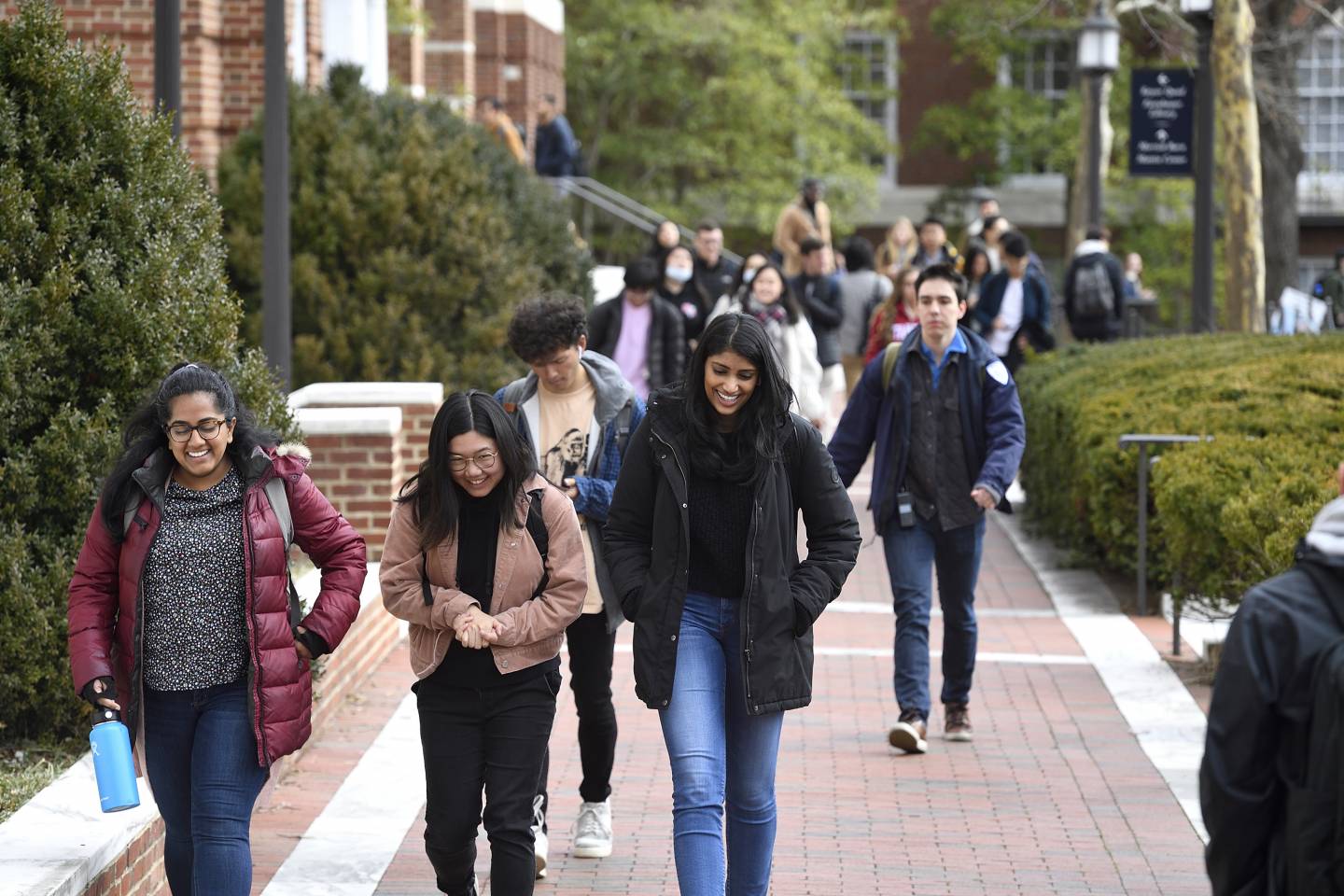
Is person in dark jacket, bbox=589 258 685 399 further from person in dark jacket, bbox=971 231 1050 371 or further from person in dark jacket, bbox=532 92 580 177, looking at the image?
person in dark jacket, bbox=532 92 580 177

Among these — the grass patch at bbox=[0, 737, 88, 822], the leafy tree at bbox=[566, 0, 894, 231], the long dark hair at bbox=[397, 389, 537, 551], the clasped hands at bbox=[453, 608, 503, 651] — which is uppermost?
the leafy tree at bbox=[566, 0, 894, 231]

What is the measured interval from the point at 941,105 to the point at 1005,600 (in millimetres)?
30224

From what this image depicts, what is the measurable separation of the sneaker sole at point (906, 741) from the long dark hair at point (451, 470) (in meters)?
2.95

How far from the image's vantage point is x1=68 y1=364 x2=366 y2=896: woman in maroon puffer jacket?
191 inches

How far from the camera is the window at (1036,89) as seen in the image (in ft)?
128

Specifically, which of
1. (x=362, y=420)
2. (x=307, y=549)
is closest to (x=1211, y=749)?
(x=307, y=549)

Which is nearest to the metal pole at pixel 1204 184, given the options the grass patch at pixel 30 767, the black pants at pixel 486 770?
the grass patch at pixel 30 767

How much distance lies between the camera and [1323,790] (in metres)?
3.38

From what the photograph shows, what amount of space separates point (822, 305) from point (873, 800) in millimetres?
8412

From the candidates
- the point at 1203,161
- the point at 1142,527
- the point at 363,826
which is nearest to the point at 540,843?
the point at 363,826

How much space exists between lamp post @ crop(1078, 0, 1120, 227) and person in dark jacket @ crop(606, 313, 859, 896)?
54.0ft

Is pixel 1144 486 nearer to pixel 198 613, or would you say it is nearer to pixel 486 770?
pixel 486 770

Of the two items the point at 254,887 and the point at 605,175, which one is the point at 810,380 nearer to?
the point at 254,887

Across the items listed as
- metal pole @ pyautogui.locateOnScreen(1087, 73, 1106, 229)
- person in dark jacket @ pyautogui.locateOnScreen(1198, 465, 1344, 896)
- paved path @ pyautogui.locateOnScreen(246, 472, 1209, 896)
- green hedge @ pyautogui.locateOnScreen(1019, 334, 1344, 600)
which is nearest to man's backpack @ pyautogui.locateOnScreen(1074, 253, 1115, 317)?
green hedge @ pyautogui.locateOnScreen(1019, 334, 1344, 600)
